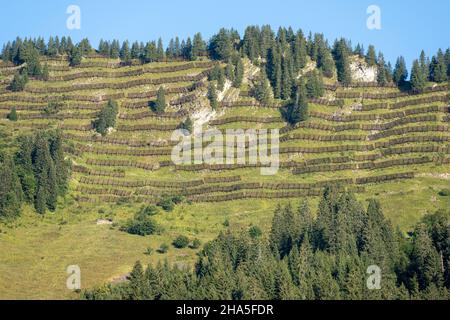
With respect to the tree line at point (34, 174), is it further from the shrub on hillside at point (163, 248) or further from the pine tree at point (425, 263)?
the pine tree at point (425, 263)

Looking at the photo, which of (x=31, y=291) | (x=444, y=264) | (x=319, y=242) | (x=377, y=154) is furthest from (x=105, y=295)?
(x=377, y=154)

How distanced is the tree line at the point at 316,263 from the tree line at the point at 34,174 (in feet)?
111

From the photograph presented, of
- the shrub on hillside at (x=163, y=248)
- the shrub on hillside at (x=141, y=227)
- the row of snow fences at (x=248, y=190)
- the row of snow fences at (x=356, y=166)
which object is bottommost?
the shrub on hillside at (x=163, y=248)

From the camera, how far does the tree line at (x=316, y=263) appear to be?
442ft

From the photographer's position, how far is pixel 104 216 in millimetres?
177875

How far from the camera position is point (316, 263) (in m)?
→ 144

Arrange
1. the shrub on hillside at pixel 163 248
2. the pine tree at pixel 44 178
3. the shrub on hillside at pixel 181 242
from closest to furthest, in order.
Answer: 1. the shrub on hillside at pixel 163 248
2. the shrub on hillside at pixel 181 242
3. the pine tree at pixel 44 178

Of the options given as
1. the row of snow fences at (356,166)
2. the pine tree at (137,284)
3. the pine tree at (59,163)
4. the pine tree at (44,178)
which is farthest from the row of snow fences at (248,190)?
the pine tree at (137,284)

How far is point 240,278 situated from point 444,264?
2934 cm

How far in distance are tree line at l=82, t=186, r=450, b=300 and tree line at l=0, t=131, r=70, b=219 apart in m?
33.8

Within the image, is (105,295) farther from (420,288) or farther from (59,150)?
(59,150)

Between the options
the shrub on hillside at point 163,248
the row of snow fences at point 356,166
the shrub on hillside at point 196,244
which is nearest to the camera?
the shrub on hillside at point 163,248

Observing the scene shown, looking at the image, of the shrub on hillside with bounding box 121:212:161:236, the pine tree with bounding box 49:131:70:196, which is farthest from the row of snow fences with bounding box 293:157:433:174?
the pine tree with bounding box 49:131:70:196

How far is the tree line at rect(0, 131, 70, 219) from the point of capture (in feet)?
565
